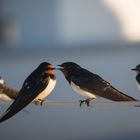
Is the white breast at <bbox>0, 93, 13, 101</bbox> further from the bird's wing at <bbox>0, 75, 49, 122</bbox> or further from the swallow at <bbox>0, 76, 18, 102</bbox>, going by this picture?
the bird's wing at <bbox>0, 75, 49, 122</bbox>

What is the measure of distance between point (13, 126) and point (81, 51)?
0.77 metres

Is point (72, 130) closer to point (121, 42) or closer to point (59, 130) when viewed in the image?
point (59, 130)

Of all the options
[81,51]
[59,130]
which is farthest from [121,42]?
[59,130]

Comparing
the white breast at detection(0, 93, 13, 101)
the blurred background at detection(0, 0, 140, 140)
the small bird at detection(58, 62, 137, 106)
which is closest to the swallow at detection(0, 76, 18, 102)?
the white breast at detection(0, 93, 13, 101)

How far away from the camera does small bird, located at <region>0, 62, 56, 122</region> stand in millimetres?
5350

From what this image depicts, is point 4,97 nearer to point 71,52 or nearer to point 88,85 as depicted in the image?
point 88,85

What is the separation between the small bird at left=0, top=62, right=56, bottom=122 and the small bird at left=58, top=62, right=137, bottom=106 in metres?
0.10

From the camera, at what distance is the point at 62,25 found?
820 centimetres

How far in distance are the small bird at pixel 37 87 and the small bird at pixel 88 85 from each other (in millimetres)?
101

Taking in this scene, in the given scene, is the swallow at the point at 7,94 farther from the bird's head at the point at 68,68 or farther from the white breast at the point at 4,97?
the bird's head at the point at 68,68

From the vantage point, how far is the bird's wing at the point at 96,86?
539 centimetres

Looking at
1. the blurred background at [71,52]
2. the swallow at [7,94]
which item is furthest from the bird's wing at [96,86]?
the blurred background at [71,52]

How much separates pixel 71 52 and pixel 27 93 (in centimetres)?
255

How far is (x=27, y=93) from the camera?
5406mm
